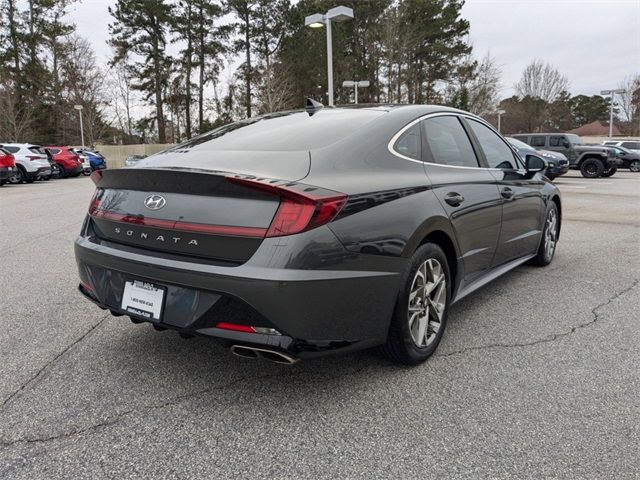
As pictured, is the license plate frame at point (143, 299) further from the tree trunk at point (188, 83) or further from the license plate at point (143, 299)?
the tree trunk at point (188, 83)

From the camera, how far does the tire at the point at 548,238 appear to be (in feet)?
16.8

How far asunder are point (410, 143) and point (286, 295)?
4.55ft

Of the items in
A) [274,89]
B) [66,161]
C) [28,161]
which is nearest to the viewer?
[28,161]

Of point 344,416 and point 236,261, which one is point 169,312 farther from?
point 344,416

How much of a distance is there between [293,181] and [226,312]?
67 centimetres

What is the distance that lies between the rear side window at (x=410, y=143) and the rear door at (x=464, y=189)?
8 centimetres

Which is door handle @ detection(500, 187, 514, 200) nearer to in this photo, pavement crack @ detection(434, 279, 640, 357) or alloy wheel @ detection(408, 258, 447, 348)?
pavement crack @ detection(434, 279, 640, 357)

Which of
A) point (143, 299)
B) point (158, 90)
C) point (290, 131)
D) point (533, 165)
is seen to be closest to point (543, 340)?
point (533, 165)

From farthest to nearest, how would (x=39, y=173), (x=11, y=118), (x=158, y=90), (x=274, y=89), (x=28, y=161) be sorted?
(x=158, y=90) → (x=11, y=118) → (x=274, y=89) → (x=39, y=173) → (x=28, y=161)

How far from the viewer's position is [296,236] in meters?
2.25

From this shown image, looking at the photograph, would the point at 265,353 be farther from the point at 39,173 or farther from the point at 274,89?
the point at 274,89

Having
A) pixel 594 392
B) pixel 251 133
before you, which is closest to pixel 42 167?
pixel 251 133

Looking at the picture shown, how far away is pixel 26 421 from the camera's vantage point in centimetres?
242

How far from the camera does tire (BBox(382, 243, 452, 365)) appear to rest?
274 centimetres
